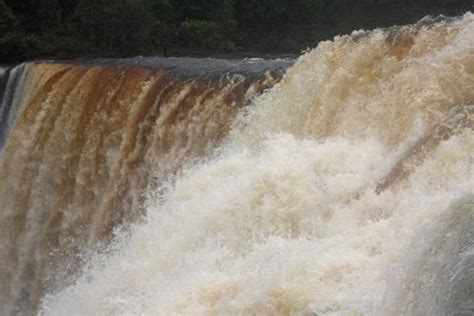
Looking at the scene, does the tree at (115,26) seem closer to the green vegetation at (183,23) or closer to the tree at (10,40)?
the green vegetation at (183,23)

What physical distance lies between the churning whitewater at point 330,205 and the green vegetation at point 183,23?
11759mm

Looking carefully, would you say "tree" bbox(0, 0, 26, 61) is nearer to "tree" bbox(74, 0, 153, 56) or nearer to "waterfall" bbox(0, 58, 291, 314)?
"tree" bbox(74, 0, 153, 56)

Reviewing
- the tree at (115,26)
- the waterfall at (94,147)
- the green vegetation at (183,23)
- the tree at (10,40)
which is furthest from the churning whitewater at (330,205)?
the tree at (115,26)

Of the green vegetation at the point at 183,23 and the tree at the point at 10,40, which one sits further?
the green vegetation at the point at 183,23

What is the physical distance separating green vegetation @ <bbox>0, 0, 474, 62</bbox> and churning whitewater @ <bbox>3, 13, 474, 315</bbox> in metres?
11.8

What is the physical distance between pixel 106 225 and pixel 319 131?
3.10 metres

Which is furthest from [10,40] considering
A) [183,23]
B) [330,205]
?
[330,205]

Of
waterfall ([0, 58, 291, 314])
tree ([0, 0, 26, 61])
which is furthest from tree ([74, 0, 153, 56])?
waterfall ([0, 58, 291, 314])

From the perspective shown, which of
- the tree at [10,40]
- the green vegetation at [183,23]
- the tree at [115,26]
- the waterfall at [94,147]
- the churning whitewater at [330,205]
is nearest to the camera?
the churning whitewater at [330,205]

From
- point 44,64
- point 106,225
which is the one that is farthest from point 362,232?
→ point 44,64

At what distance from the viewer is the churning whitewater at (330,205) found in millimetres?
3652

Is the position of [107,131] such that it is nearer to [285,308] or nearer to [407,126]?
[407,126]

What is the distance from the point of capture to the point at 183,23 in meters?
21.3

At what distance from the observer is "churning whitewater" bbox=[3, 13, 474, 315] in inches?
144
